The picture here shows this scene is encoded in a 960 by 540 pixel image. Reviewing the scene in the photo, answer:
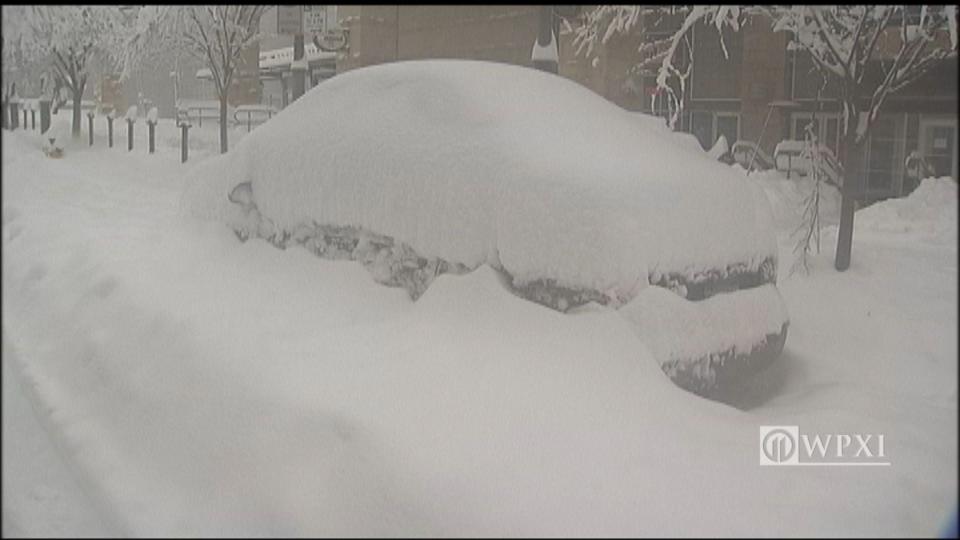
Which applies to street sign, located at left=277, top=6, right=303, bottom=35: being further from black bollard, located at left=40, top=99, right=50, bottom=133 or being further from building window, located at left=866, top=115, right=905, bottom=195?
building window, located at left=866, top=115, right=905, bottom=195

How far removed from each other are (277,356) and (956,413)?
2833 millimetres

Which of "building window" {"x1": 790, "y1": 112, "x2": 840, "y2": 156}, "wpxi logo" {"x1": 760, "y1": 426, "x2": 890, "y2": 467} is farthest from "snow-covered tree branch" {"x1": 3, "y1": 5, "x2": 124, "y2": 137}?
"building window" {"x1": 790, "y1": 112, "x2": 840, "y2": 156}

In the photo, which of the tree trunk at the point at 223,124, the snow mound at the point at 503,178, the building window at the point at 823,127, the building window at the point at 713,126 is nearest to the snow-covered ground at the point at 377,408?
the snow mound at the point at 503,178

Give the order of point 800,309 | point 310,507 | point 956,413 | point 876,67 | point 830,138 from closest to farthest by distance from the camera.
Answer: point 956,413 < point 310,507 < point 800,309 < point 876,67 < point 830,138

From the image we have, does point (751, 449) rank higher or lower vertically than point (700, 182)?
lower

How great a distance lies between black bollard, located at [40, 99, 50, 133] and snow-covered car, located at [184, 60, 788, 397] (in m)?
1.35

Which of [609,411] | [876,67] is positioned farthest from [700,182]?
[876,67]

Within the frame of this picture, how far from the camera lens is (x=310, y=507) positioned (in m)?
3.34

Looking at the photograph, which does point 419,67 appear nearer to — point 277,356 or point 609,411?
point 277,356

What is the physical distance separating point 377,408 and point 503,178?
1432 millimetres

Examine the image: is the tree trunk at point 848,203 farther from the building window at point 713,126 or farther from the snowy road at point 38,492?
the building window at point 713,126

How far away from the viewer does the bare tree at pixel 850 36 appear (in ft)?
24.7

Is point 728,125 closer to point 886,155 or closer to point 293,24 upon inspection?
point 886,155

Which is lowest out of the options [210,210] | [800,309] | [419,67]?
[800,309]
